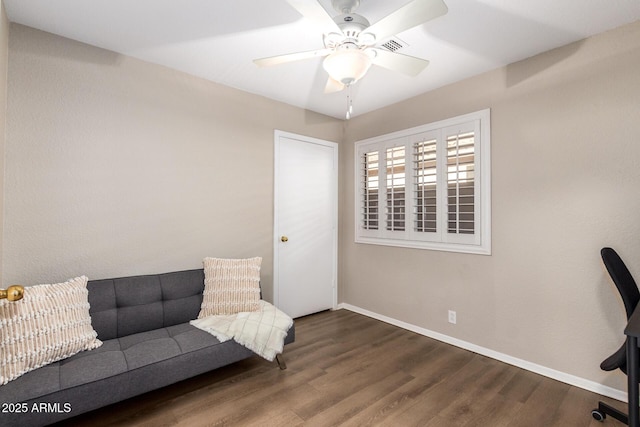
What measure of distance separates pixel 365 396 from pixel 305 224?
206 cm

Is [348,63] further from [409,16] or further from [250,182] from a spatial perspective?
[250,182]

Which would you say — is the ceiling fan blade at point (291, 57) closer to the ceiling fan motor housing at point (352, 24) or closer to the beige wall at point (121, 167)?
the ceiling fan motor housing at point (352, 24)

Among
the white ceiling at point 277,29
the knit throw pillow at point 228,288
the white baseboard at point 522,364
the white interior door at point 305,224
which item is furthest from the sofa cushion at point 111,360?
the white ceiling at point 277,29

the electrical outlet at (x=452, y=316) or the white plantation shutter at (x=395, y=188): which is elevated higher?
the white plantation shutter at (x=395, y=188)

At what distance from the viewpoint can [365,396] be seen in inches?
85.4

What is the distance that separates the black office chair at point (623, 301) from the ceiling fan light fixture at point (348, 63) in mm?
1832

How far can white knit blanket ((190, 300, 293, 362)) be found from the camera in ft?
7.48

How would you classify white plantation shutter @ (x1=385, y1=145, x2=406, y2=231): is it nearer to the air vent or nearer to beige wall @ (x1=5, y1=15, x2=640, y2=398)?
beige wall @ (x1=5, y1=15, x2=640, y2=398)

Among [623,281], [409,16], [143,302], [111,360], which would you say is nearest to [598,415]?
[623,281]

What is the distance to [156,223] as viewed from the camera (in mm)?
2717

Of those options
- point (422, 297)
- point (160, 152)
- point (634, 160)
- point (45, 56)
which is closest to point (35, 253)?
point (160, 152)

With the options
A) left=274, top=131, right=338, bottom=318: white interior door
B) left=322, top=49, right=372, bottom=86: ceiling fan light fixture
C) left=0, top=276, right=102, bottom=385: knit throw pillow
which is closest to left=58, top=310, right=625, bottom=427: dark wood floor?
left=0, top=276, right=102, bottom=385: knit throw pillow

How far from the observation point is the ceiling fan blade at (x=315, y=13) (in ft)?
4.78

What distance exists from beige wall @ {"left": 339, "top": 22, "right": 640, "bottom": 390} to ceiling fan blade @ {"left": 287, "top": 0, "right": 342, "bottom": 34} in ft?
6.04
